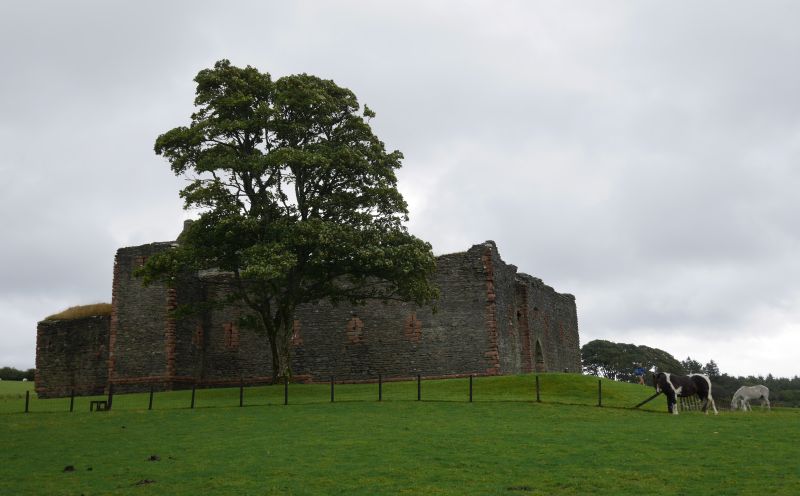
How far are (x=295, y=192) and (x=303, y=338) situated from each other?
9.96 m

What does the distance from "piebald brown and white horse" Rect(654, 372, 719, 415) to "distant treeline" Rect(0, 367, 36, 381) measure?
187ft

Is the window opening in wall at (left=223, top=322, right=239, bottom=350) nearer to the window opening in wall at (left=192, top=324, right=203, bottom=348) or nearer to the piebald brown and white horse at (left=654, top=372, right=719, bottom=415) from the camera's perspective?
the window opening in wall at (left=192, top=324, right=203, bottom=348)

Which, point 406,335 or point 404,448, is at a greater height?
point 406,335

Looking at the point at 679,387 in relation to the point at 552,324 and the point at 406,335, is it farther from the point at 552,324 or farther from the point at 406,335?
the point at 552,324

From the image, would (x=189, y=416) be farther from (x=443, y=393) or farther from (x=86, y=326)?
(x=86, y=326)

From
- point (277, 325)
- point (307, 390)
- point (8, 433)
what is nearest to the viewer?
point (8, 433)

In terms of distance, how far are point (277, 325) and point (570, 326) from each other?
88.3ft

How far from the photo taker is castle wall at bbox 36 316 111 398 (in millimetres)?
45531

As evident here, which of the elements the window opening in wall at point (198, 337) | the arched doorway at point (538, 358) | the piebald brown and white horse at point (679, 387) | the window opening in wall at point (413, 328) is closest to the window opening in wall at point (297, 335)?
the window opening in wall at point (198, 337)

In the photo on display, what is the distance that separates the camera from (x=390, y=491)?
14.8 metres

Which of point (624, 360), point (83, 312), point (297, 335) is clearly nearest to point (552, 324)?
point (297, 335)

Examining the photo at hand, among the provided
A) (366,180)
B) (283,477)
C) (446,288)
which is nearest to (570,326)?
(446,288)

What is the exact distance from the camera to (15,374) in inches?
2717

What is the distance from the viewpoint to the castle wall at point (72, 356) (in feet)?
149
